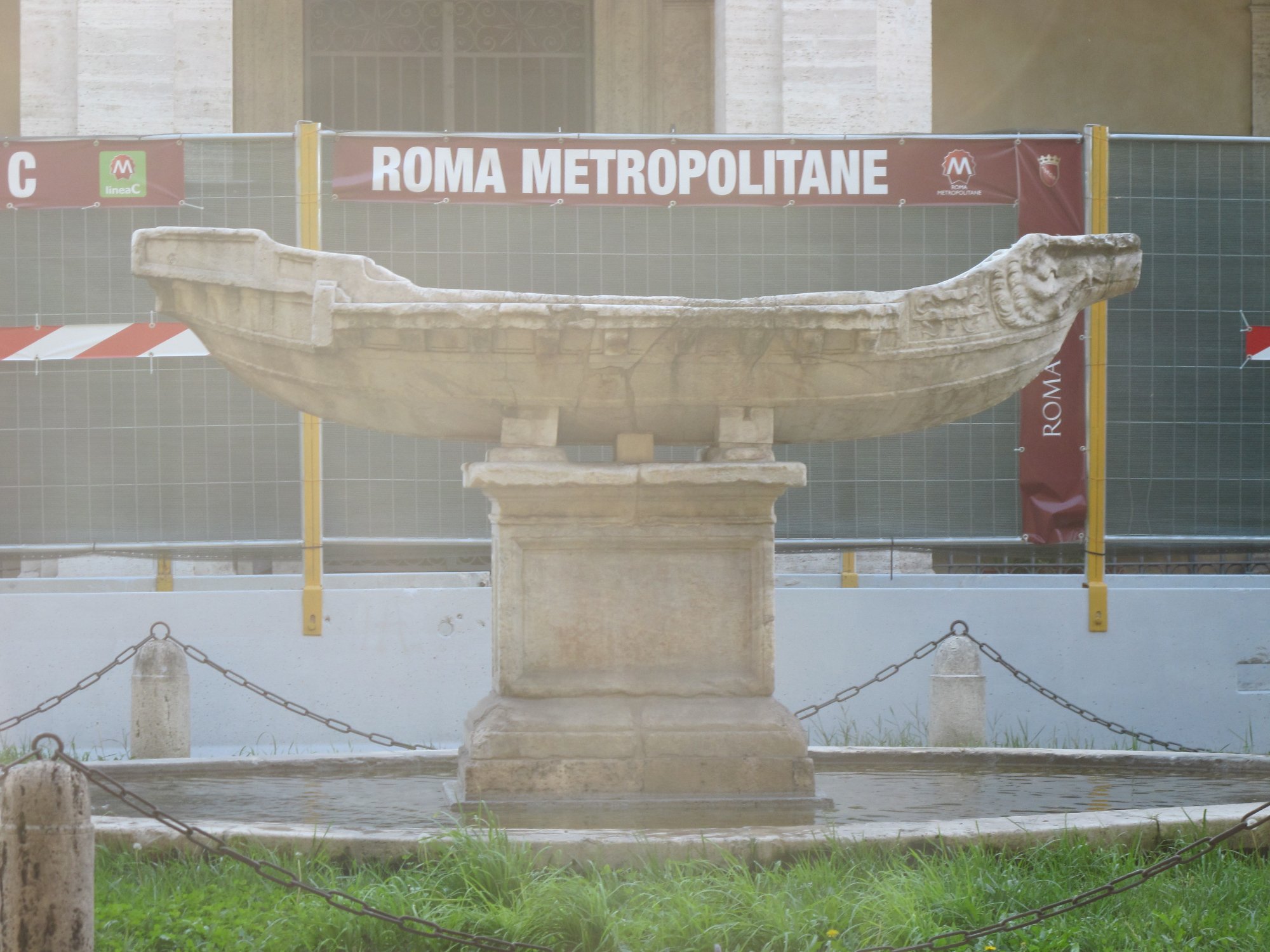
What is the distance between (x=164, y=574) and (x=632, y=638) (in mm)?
4125

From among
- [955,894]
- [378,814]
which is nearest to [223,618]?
[378,814]

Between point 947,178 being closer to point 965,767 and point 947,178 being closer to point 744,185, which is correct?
point 744,185

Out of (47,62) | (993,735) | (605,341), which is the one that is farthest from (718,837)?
(47,62)

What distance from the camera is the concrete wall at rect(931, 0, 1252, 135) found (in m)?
15.4

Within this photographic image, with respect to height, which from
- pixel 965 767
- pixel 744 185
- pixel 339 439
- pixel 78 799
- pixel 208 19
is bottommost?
pixel 965 767

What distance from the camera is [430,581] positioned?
884 centimetres

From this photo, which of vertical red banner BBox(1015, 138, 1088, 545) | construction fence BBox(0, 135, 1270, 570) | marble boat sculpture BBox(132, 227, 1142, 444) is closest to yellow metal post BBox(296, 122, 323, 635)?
construction fence BBox(0, 135, 1270, 570)

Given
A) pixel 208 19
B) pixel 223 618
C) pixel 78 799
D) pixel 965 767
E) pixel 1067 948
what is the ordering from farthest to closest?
pixel 208 19
pixel 223 618
pixel 965 767
pixel 1067 948
pixel 78 799

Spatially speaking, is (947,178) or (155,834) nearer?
(155,834)

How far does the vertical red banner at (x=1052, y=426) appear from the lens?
8898 millimetres

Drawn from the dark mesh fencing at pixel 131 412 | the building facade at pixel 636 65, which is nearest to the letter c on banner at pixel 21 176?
the dark mesh fencing at pixel 131 412

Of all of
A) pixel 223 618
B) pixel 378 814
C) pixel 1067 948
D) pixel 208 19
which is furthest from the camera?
pixel 208 19

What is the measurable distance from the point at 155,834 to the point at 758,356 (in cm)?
238

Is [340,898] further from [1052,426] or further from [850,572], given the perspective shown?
[1052,426]
